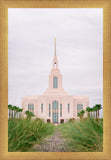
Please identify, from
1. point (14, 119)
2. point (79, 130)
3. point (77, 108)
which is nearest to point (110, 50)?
point (79, 130)

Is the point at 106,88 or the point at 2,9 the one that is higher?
the point at 2,9

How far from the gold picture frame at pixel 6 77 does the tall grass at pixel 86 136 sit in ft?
1.11

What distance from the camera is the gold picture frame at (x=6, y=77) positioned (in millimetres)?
2283

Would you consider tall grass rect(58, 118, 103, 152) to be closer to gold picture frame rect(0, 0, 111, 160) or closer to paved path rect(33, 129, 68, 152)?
paved path rect(33, 129, 68, 152)

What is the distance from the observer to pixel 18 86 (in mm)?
3803

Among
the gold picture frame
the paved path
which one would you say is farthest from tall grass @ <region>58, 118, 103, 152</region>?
the gold picture frame

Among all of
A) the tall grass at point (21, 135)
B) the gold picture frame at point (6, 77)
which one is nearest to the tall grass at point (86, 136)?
the gold picture frame at point (6, 77)

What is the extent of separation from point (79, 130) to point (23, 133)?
0.86m

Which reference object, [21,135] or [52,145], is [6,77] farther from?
[52,145]

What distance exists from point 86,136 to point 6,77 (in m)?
1.41

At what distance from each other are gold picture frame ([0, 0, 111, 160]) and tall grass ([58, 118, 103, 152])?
0.34 metres

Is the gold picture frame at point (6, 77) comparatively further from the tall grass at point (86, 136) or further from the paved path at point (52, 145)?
the paved path at point (52, 145)

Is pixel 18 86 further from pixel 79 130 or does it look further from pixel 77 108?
pixel 77 108

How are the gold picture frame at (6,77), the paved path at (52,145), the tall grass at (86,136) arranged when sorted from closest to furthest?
the gold picture frame at (6,77) < the tall grass at (86,136) < the paved path at (52,145)
